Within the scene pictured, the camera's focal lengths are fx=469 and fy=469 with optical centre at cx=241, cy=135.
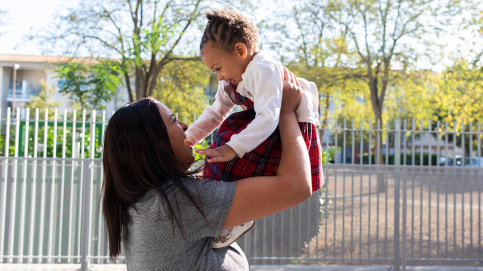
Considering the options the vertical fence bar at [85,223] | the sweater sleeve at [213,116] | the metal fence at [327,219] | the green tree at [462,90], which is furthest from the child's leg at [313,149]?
the green tree at [462,90]

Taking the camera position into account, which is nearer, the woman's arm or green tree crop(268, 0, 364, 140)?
the woman's arm

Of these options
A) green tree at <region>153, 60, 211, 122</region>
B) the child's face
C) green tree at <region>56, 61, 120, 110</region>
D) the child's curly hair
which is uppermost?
green tree at <region>153, 60, 211, 122</region>

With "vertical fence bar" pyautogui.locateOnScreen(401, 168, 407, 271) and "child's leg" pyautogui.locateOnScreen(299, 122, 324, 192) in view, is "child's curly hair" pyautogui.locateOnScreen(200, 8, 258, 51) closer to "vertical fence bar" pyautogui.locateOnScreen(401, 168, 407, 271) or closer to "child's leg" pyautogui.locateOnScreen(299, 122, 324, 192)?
"child's leg" pyautogui.locateOnScreen(299, 122, 324, 192)

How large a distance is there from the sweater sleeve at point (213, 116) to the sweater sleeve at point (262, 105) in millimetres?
299

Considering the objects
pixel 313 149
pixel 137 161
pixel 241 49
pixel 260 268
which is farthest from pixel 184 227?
pixel 260 268

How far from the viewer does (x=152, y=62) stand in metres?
14.3

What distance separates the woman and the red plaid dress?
0.08m

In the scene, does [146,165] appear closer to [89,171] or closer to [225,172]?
[225,172]

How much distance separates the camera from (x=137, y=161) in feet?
4.82

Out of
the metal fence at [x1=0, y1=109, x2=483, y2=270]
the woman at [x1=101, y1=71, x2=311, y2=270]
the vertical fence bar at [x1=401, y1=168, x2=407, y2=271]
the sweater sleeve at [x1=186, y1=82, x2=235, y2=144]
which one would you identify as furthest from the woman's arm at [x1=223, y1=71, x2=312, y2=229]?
the vertical fence bar at [x1=401, y1=168, x2=407, y2=271]

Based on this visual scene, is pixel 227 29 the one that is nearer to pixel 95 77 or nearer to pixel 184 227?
pixel 184 227

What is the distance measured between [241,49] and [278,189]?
56 centimetres

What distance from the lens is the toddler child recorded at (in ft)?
4.94

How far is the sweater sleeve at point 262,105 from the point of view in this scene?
148cm
